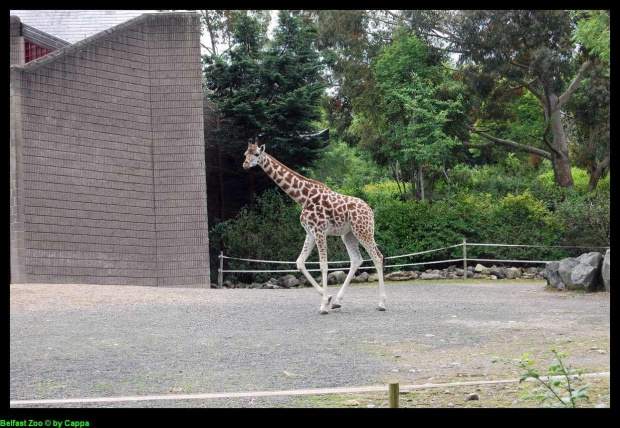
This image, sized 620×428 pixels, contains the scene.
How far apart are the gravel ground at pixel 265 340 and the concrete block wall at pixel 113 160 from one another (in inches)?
80.6

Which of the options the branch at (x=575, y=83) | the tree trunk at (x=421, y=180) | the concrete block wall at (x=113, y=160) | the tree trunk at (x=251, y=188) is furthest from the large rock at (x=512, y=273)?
the branch at (x=575, y=83)

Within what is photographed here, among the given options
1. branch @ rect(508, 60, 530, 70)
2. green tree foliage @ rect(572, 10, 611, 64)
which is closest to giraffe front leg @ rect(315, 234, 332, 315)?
green tree foliage @ rect(572, 10, 611, 64)

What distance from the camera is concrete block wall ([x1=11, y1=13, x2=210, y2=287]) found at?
17.7 metres

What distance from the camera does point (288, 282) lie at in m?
21.7

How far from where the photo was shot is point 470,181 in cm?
2909

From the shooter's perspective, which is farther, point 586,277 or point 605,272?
point 586,277

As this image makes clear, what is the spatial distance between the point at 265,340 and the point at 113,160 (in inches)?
379

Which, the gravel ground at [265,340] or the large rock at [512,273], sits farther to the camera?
the large rock at [512,273]

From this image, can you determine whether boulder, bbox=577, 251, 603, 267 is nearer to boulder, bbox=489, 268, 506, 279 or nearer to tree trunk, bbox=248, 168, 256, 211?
boulder, bbox=489, 268, 506, 279

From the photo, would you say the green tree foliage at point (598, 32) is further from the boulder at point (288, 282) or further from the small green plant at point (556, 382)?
the small green plant at point (556, 382)

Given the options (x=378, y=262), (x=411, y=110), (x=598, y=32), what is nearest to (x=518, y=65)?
(x=411, y=110)

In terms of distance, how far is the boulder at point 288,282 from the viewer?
71.3ft

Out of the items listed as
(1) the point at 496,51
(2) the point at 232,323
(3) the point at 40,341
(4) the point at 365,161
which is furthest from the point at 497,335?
(4) the point at 365,161

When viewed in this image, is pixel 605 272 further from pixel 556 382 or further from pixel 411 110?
pixel 411 110
